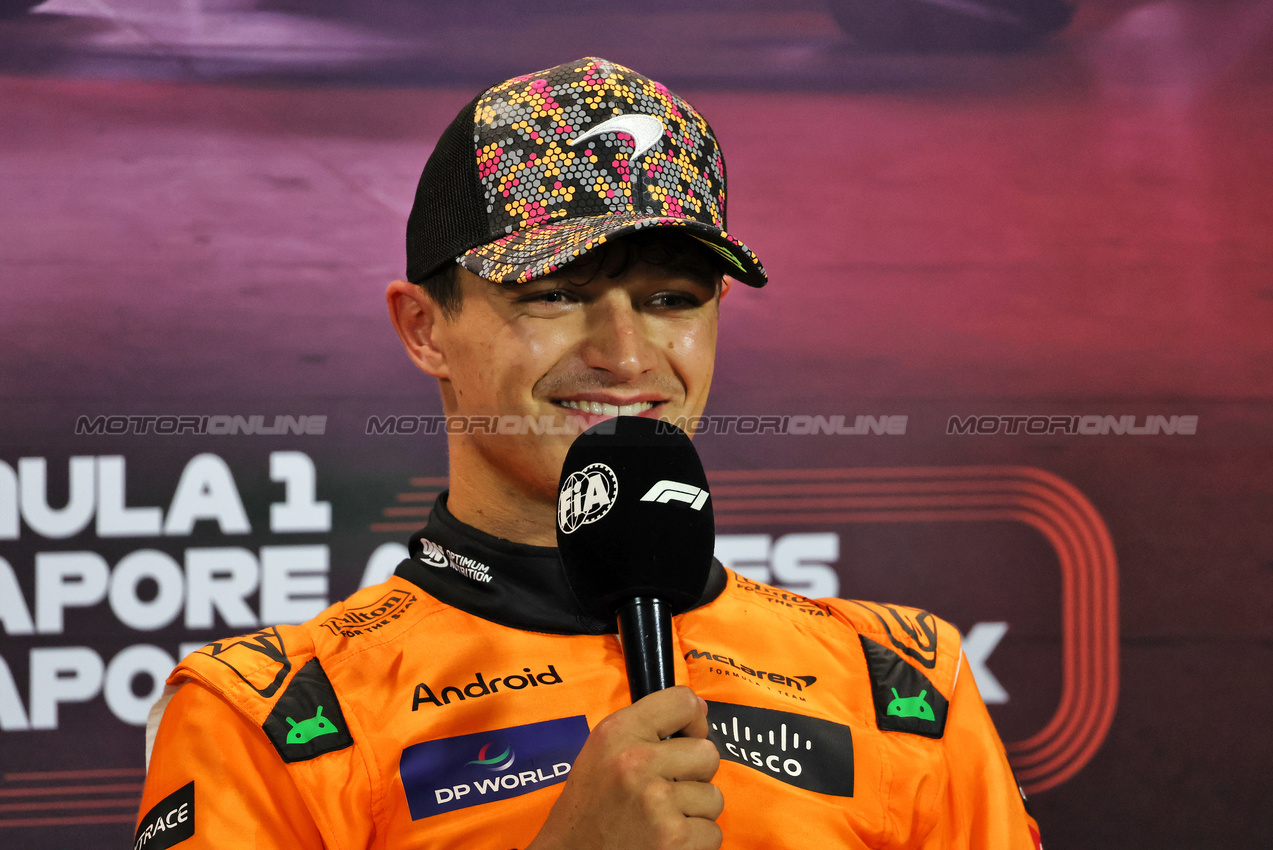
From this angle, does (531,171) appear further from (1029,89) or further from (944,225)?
(1029,89)

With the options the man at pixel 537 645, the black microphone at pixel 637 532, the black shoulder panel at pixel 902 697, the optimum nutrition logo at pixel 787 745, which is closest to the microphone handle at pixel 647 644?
the black microphone at pixel 637 532

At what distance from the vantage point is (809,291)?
1.81 meters

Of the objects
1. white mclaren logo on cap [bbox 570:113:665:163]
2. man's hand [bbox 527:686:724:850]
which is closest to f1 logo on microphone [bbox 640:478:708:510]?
man's hand [bbox 527:686:724:850]

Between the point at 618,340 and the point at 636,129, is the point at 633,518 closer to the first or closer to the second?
the point at 618,340

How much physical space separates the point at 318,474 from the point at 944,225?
46.1 inches

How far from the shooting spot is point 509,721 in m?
1.00

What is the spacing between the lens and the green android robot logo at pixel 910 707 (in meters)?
1.10

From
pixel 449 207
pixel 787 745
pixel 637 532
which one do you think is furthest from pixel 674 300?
pixel 787 745

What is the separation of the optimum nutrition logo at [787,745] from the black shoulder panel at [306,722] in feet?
1.19

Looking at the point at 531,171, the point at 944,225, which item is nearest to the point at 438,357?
the point at 531,171

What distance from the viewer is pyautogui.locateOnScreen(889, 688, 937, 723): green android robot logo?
110 cm

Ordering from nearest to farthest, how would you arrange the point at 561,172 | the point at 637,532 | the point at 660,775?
the point at 660,775 < the point at 637,532 < the point at 561,172

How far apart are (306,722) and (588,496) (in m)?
0.37

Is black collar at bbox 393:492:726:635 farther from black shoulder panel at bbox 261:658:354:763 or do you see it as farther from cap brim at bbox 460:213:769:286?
cap brim at bbox 460:213:769:286
